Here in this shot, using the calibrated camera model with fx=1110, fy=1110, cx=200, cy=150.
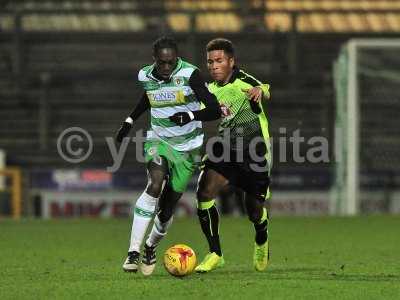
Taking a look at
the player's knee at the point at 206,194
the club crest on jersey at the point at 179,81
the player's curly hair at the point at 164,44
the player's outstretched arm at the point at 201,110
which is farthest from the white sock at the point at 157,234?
the player's curly hair at the point at 164,44

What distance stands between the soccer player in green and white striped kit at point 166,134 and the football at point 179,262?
20 centimetres

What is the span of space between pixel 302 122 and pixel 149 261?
1296 cm

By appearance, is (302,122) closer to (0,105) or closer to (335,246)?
(0,105)

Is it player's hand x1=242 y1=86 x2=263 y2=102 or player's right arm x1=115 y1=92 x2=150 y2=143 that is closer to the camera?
player's hand x1=242 y1=86 x2=263 y2=102

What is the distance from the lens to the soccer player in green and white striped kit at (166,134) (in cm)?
792

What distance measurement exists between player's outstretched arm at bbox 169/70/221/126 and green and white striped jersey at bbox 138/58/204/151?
73 mm

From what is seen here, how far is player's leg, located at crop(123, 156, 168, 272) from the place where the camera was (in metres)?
7.93

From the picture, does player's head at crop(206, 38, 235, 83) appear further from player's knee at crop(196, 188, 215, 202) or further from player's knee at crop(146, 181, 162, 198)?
player's knee at crop(146, 181, 162, 198)

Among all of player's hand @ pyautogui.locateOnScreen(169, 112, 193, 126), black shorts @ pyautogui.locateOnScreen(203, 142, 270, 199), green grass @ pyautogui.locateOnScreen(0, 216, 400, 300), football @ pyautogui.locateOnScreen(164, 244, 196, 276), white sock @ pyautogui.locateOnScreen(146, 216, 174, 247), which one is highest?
player's hand @ pyautogui.locateOnScreen(169, 112, 193, 126)

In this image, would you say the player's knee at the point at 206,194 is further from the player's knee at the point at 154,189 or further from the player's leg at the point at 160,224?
the player's knee at the point at 154,189

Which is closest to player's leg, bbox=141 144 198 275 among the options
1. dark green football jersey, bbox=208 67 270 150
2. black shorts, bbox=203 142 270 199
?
black shorts, bbox=203 142 270 199

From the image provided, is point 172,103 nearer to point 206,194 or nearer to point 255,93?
point 255,93

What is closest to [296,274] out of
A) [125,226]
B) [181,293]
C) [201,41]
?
[181,293]

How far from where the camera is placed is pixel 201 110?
784 centimetres
